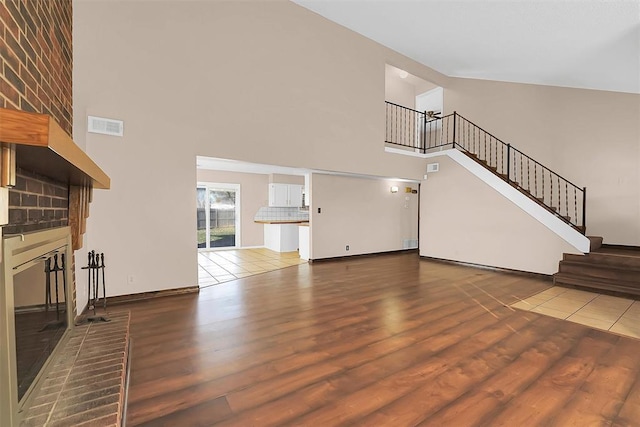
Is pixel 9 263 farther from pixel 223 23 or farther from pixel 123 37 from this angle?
pixel 223 23

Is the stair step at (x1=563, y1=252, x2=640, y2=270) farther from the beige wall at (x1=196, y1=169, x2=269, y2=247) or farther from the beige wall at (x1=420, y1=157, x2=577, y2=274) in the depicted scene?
the beige wall at (x1=196, y1=169, x2=269, y2=247)

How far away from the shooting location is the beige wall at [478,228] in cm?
530

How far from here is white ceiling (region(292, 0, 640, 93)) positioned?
176 inches

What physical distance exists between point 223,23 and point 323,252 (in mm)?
4759

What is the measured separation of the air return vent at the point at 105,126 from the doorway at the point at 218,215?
4543mm

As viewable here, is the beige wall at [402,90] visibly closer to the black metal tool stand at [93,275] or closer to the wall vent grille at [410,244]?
the wall vent grille at [410,244]

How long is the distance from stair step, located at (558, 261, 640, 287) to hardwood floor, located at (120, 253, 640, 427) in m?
2.02

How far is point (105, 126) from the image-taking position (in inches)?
138

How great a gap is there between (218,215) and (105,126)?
202 inches

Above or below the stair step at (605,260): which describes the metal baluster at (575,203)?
above

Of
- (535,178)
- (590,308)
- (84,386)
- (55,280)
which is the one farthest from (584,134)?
(55,280)

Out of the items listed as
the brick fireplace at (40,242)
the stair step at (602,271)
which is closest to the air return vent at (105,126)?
the brick fireplace at (40,242)

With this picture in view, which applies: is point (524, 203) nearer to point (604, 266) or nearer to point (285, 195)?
point (604, 266)

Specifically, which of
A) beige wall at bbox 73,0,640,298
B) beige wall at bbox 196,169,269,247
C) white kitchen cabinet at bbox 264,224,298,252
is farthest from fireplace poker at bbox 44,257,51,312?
beige wall at bbox 196,169,269,247
